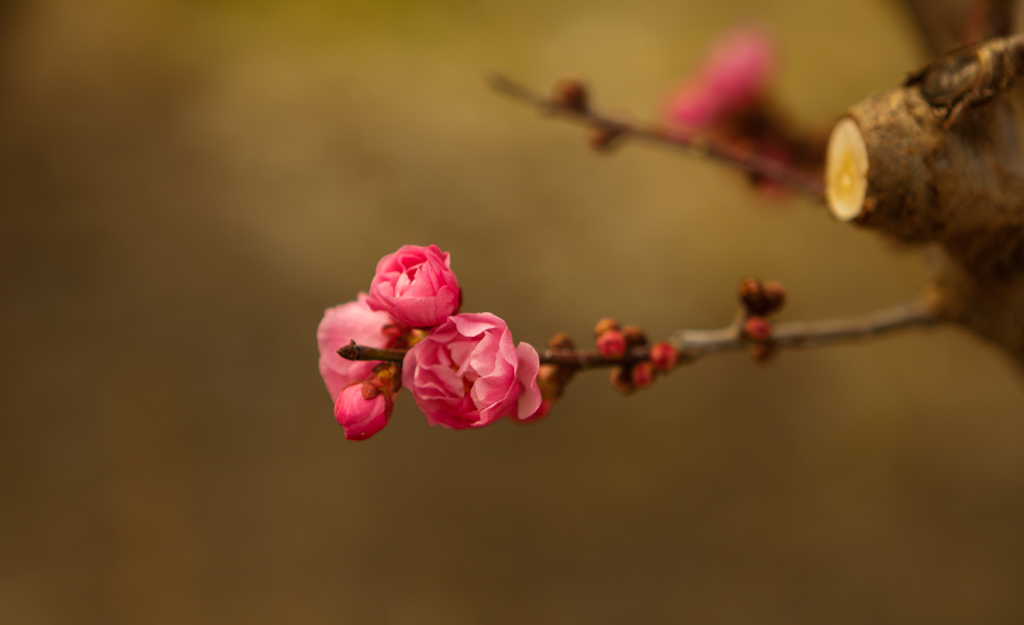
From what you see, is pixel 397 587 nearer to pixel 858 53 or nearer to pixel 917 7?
pixel 917 7

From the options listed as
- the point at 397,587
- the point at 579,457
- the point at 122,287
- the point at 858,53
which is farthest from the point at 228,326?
the point at 858,53

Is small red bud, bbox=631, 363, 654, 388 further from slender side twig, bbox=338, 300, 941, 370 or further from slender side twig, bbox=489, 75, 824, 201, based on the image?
slender side twig, bbox=489, 75, 824, 201

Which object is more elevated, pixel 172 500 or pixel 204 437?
pixel 204 437

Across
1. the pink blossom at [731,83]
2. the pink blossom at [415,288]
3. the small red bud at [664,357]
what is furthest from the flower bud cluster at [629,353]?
the pink blossom at [731,83]

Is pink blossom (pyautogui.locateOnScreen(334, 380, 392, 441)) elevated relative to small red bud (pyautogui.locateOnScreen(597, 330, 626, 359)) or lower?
lower

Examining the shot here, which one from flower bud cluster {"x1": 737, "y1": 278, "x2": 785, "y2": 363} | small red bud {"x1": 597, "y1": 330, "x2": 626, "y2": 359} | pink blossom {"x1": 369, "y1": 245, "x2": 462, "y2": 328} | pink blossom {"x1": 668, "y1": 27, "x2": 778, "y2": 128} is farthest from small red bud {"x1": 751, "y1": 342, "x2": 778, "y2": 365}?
pink blossom {"x1": 668, "y1": 27, "x2": 778, "y2": 128}

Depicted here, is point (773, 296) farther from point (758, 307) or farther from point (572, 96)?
point (572, 96)
